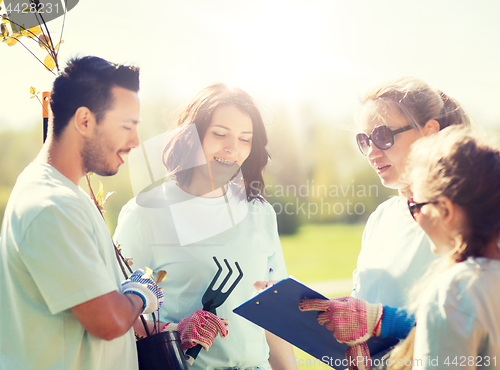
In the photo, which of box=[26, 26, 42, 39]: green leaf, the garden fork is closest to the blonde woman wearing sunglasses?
the garden fork

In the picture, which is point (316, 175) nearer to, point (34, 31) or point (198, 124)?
point (198, 124)

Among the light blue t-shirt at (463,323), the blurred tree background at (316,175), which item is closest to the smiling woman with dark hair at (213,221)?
the light blue t-shirt at (463,323)

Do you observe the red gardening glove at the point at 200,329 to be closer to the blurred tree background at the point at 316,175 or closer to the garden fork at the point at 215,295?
the garden fork at the point at 215,295

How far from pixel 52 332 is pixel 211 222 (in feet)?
3.38

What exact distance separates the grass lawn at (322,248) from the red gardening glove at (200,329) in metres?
35.3

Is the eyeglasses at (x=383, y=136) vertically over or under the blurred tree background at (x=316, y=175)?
over

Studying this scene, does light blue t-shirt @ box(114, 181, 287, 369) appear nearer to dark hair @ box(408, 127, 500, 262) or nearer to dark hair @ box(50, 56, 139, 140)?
dark hair @ box(50, 56, 139, 140)

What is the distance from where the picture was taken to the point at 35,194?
1.25 metres

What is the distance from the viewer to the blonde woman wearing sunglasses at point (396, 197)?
1.67m

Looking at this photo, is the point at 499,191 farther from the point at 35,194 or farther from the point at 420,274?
the point at 35,194

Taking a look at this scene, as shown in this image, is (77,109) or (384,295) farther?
(384,295)

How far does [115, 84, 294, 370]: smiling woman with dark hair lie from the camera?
Result: 1.93 metres

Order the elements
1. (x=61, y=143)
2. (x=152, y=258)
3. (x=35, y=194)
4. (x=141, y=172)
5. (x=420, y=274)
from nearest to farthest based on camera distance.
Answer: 1. (x=35, y=194)
2. (x=61, y=143)
3. (x=420, y=274)
4. (x=152, y=258)
5. (x=141, y=172)

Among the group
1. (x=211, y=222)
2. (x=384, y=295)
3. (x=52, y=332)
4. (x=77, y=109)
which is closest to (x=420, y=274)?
(x=384, y=295)
